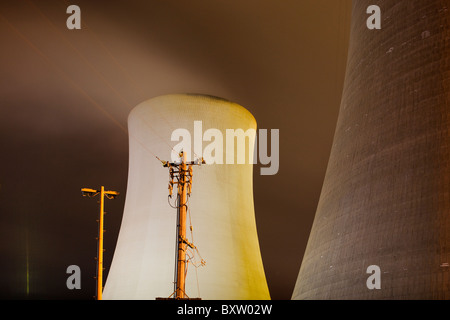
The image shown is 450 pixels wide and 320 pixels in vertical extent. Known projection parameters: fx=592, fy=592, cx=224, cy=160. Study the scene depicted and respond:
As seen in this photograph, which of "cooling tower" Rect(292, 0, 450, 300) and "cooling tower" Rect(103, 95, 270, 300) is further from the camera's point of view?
"cooling tower" Rect(103, 95, 270, 300)

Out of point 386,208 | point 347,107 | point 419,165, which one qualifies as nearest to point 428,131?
point 419,165

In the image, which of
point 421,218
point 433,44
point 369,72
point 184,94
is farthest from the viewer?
point 184,94

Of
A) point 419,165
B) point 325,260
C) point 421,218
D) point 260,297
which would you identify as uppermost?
point 419,165

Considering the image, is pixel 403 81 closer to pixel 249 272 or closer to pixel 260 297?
pixel 249 272

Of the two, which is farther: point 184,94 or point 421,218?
point 184,94

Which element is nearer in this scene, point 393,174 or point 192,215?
point 393,174

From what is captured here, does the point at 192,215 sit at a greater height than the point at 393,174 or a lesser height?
lesser
